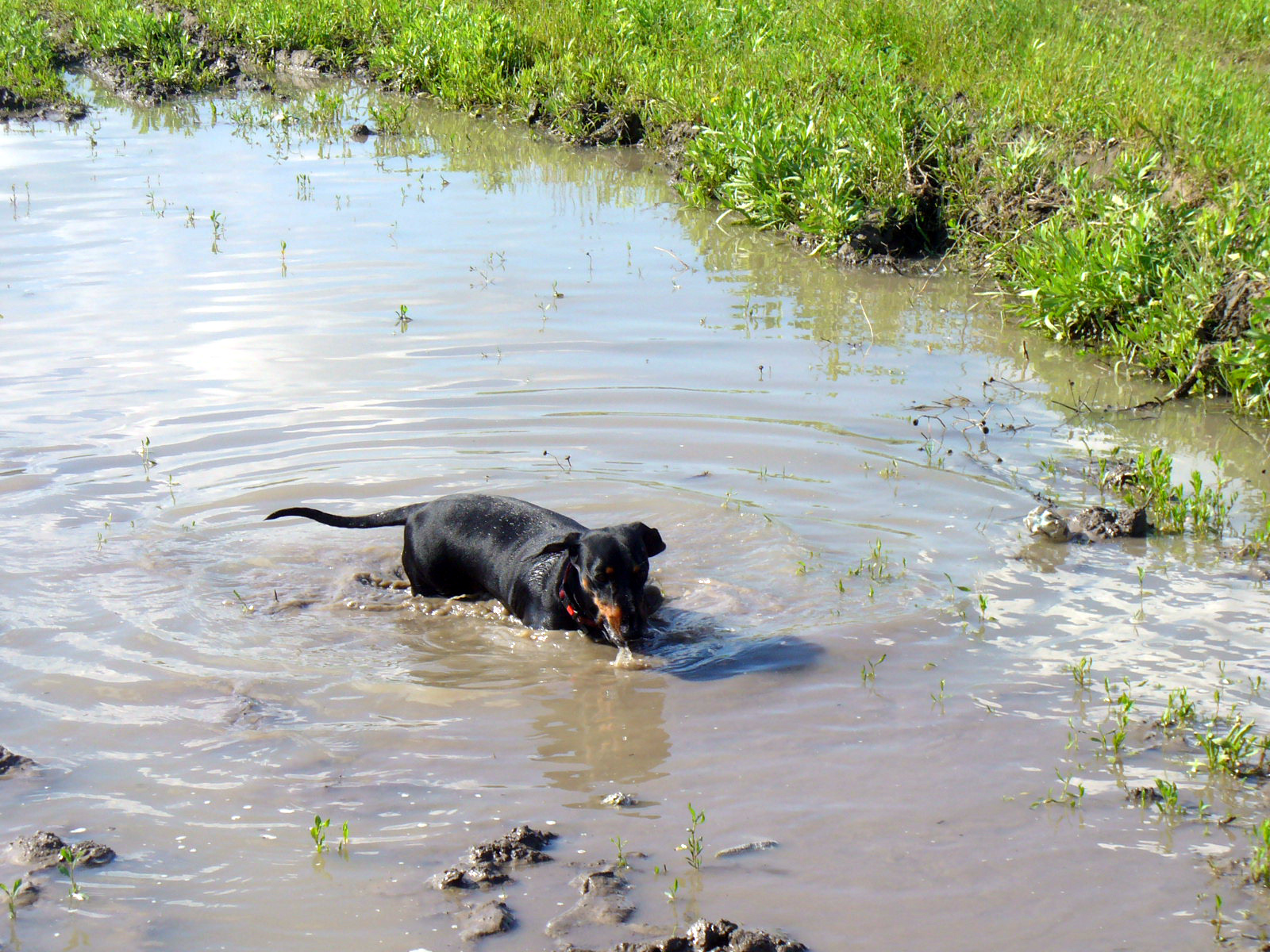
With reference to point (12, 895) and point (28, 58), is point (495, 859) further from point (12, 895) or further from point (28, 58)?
point (28, 58)

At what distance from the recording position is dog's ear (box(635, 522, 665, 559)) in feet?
16.0

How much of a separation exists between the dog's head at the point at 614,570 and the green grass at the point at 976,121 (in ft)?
12.5

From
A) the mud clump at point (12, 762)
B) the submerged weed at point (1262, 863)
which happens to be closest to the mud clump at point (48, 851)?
the mud clump at point (12, 762)

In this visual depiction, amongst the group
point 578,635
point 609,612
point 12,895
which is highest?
point 609,612

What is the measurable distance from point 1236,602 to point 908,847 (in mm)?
2291

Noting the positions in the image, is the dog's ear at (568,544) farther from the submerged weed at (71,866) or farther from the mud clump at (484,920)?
the submerged weed at (71,866)

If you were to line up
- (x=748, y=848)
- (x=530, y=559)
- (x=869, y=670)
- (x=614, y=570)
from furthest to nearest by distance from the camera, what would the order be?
(x=530, y=559), (x=614, y=570), (x=869, y=670), (x=748, y=848)

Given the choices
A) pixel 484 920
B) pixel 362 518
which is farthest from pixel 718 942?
pixel 362 518

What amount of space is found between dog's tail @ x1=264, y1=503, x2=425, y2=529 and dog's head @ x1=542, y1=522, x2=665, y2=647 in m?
1.14

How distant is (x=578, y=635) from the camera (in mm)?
5125

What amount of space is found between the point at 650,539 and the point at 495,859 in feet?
5.95

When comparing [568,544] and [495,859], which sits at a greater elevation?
[568,544]

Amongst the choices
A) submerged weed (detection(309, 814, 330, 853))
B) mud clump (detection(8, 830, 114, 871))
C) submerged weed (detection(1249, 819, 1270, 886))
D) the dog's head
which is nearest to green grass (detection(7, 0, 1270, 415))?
the dog's head

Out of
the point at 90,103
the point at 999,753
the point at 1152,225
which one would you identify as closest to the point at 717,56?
the point at 1152,225
